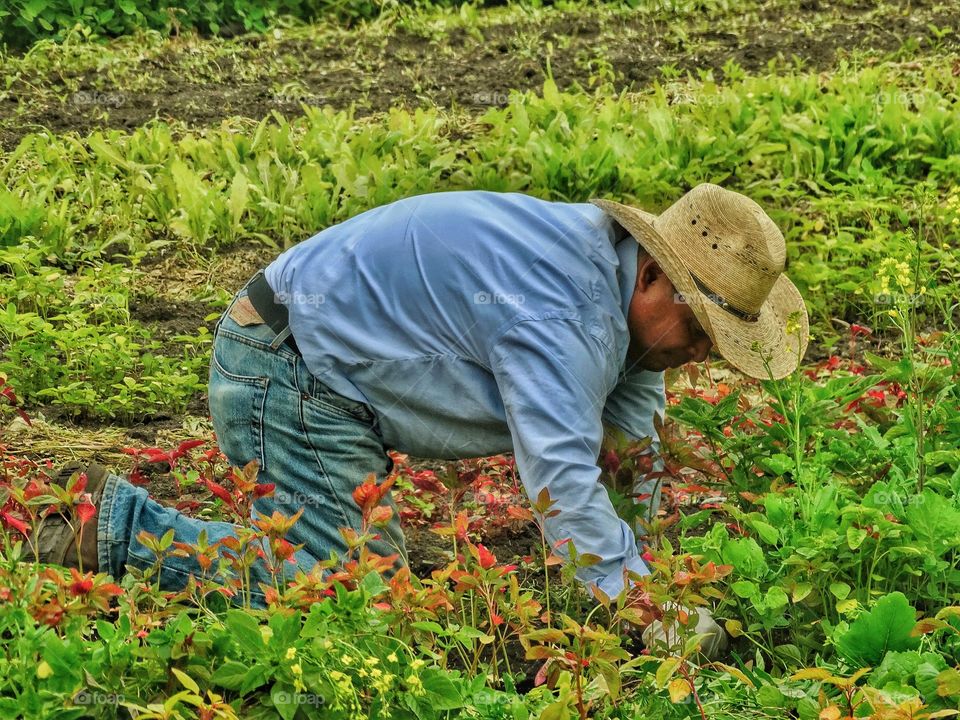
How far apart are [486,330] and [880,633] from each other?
1106 millimetres

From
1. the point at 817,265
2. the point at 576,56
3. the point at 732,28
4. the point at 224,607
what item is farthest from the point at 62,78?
the point at 224,607

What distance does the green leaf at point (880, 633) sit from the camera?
255cm

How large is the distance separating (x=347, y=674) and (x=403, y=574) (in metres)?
0.23

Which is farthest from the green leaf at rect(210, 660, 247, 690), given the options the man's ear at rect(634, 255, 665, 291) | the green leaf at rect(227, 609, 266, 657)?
the man's ear at rect(634, 255, 665, 291)

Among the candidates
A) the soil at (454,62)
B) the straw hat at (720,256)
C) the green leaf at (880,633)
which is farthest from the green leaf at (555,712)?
the soil at (454,62)

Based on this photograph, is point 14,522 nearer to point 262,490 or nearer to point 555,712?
point 262,490

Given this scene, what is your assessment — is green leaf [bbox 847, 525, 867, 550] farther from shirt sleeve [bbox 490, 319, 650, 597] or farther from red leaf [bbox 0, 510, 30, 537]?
red leaf [bbox 0, 510, 30, 537]

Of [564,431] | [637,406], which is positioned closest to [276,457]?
[564,431]

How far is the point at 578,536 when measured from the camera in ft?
9.62

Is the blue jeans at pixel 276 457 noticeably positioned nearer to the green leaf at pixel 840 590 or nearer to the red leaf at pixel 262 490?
the red leaf at pixel 262 490

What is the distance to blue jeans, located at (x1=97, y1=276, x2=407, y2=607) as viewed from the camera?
340 centimetres

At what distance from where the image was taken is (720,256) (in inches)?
123

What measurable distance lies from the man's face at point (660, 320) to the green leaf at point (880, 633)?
838 millimetres

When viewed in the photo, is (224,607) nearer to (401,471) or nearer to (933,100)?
(401,471)
